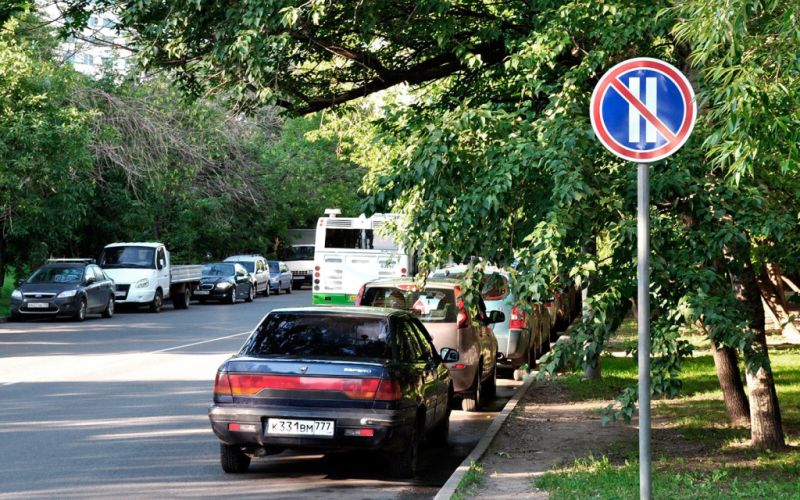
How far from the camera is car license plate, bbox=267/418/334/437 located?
8.84 metres

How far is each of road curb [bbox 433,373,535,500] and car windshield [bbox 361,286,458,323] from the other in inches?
54.8

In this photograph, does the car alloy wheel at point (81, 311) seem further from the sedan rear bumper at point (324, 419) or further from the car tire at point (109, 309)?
the sedan rear bumper at point (324, 419)

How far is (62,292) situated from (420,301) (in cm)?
1827

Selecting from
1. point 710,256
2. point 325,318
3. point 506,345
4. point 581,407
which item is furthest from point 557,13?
point 506,345

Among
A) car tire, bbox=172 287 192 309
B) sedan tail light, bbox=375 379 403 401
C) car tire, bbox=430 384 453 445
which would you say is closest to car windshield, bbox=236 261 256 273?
car tire, bbox=172 287 192 309

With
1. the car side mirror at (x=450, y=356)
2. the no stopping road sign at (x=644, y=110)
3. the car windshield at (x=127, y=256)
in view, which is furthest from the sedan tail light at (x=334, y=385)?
the car windshield at (x=127, y=256)

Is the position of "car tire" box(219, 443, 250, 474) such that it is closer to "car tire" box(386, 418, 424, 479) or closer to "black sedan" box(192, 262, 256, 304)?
"car tire" box(386, 418, 424, 479)

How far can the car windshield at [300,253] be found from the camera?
2458 inches

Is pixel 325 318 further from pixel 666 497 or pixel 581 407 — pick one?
pixel 581 407

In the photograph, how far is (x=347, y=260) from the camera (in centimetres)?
2920

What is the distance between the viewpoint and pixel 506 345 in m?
17.6

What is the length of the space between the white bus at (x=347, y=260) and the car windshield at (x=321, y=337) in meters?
18.6

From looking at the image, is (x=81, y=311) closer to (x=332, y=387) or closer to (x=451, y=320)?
(x=451, y=320)

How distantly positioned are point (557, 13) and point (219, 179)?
1487 inches
